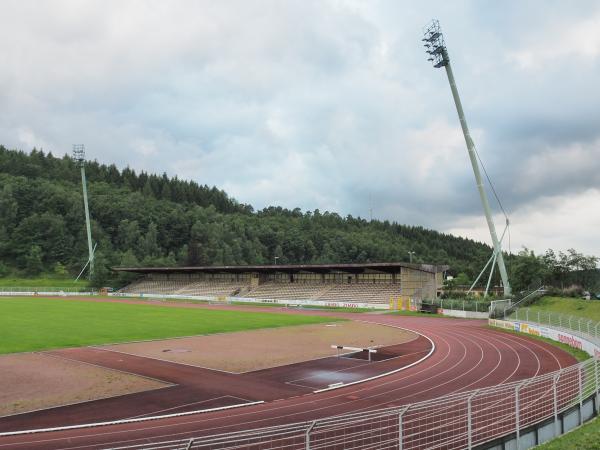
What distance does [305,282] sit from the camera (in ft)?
283

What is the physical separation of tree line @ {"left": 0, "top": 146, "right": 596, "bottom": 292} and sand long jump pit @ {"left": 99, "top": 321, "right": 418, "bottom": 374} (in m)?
79.3

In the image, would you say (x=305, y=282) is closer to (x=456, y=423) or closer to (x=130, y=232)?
(x=456, y=423)

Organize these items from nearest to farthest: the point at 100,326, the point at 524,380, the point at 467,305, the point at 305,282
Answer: the point at 524,380
the point at 100,326
the point at 467,305
the point at 305,282

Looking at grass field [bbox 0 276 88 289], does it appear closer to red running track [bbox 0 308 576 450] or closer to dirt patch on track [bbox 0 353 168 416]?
dirt patch on track [bbox 0 353 168 416]

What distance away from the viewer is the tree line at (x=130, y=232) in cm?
13212

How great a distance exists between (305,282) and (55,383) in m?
66.4

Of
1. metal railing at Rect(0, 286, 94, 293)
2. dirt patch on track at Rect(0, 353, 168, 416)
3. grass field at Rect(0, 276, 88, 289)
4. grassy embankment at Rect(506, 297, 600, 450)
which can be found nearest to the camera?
grassy embankment at Rect(506, 297, 600, 450)

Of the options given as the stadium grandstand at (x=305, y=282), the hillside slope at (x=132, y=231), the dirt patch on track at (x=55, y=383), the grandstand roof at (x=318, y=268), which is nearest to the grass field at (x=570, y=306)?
the stadium grandstand at (x=305, y=282)

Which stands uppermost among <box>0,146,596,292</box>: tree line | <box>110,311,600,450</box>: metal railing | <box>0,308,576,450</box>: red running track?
<box>0,146,596,292</box>: tree line

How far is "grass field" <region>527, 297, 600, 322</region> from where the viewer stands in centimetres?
4176

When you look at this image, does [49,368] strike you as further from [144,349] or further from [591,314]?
[591,314]

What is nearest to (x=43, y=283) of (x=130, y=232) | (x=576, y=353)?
(x=130, y=232)

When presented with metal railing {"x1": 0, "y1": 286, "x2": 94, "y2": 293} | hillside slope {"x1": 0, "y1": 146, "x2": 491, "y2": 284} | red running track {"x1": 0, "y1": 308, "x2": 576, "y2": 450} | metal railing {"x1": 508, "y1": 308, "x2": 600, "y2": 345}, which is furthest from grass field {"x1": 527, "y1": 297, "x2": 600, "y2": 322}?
hillside slope {"x1": 0, "y1": 146, "x2": 491, "y2": 284}

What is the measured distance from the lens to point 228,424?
15.2 m
